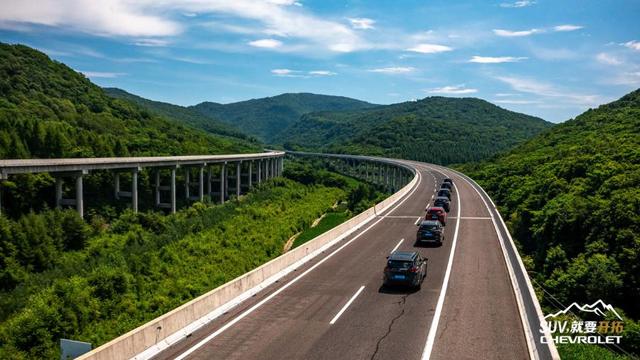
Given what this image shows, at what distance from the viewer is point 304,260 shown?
28641 millimetres

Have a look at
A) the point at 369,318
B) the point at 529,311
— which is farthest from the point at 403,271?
the point at 529,311

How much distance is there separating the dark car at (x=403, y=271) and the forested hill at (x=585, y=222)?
30.9 ft

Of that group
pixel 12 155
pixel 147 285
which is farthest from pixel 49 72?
pixel 147 285

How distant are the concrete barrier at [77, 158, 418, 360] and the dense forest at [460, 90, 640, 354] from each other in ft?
50.5

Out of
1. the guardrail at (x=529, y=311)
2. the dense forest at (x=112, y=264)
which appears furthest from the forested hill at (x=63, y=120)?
the guardrail at (x=529, y=311)

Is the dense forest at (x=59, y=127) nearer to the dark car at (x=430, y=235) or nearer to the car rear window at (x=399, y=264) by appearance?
the dark car at (x=430, y=235)

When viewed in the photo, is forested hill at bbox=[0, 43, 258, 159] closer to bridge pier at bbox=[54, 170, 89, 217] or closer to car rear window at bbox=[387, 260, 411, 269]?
bridge pier at bbox=[54, 170, 89, 217]

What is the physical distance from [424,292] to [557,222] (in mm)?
23226

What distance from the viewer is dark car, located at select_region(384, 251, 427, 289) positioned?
22.1m

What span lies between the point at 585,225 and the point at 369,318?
25.9 m

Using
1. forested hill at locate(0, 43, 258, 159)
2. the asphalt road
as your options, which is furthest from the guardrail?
forested hill at locate(0, 43, 258, 159)

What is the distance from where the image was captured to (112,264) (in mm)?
42594

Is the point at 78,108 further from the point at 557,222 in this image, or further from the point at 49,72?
the point at 557,222

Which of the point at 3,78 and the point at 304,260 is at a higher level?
the point at 3,78
